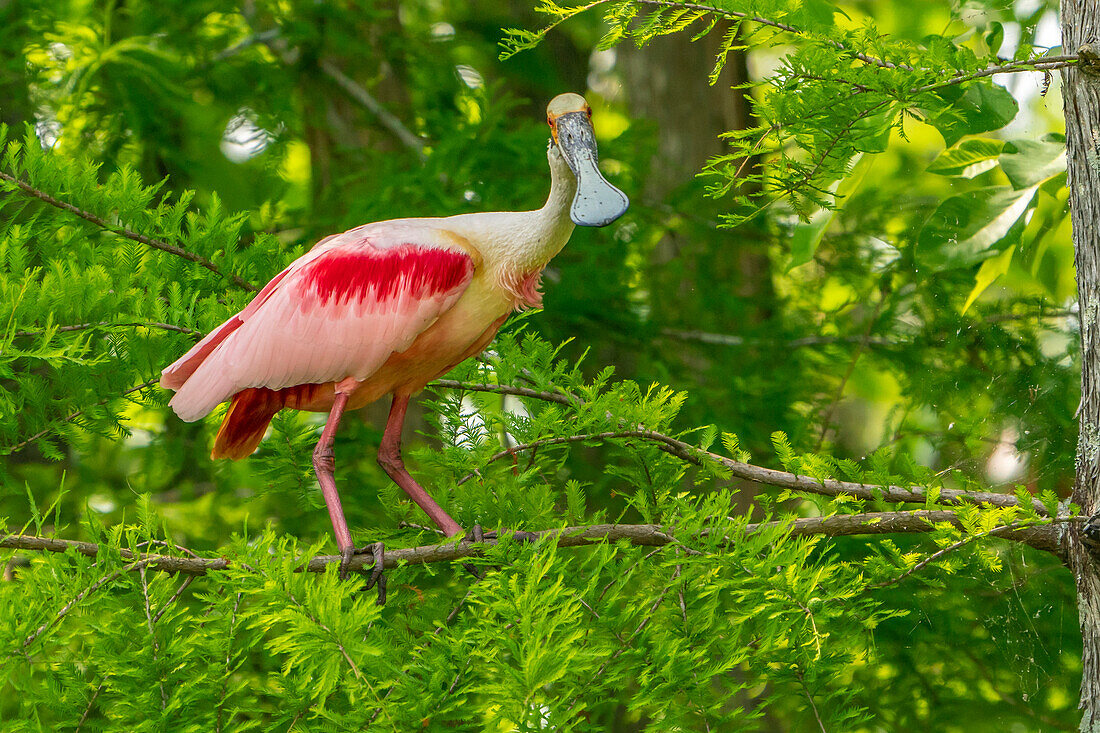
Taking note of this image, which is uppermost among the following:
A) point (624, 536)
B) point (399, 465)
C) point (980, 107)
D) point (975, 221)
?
point (980, 107)

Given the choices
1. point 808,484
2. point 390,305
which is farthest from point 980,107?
point 390,305

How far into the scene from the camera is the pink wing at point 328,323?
3.05 metres

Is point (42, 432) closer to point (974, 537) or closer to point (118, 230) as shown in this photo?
point (118, 230)

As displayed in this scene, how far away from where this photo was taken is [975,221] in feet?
9.70

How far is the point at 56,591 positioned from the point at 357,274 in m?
1.24

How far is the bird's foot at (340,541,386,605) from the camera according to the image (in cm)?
281

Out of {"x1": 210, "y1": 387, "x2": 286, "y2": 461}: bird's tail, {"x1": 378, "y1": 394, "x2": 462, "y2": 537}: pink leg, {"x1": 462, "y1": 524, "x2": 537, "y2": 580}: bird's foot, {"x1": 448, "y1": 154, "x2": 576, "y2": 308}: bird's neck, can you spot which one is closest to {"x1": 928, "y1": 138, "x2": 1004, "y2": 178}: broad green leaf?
{"x1": 448, "y1": 154, "x2": 576, "y2": 308}: bird's neck

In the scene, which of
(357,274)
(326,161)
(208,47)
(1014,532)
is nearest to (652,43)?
(326,161)

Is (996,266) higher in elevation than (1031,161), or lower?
lower

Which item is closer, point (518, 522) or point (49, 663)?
point (49, 663)

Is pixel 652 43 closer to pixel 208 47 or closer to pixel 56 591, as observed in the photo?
pixel 208 47

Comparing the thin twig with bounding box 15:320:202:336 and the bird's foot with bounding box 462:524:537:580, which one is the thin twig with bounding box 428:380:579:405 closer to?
the bird's foot with bounding box 462:524:537:580

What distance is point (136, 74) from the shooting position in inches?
206

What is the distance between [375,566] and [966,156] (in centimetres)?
194
